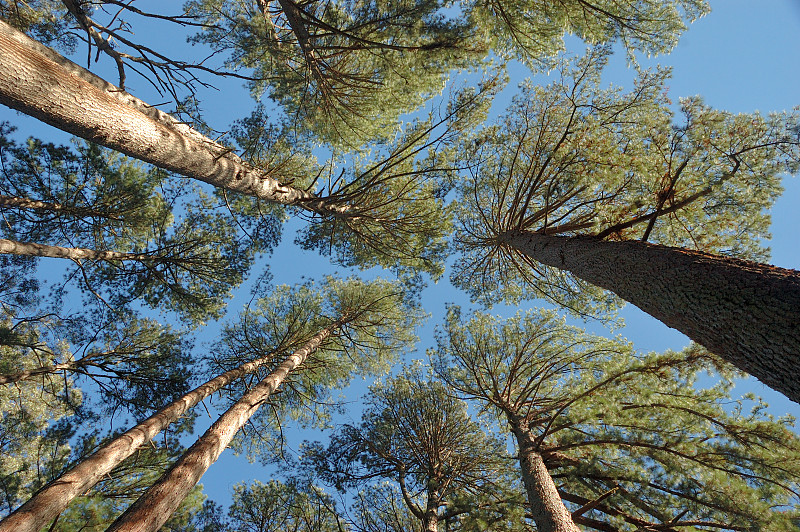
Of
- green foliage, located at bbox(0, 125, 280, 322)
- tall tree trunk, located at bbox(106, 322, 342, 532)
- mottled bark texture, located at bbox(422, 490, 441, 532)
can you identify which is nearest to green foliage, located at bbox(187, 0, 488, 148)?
green foliage, located at bbox(0, 125, 280, 322)

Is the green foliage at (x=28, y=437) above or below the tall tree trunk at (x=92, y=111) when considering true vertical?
below

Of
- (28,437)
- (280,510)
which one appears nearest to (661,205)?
(280,510)

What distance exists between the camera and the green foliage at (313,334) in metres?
8.47

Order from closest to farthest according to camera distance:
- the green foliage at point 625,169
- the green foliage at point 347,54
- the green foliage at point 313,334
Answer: the green foliage at point 625,169
the green foliage at point 347,54
the green foliage at point 313,334

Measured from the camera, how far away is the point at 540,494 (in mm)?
4281

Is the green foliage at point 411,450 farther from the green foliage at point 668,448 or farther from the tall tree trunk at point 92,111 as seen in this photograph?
the tall tree trunk at point 92,111

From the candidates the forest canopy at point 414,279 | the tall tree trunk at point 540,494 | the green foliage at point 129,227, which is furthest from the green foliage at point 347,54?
the tall tree trunk at point 540,494

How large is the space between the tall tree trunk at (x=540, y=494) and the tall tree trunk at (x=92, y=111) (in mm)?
5394

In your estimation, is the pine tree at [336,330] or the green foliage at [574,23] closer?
the green foliage at [574,23]

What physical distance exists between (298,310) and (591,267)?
23.0 ft

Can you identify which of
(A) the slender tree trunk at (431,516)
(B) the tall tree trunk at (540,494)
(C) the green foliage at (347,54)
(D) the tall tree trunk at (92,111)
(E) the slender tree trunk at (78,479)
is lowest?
(E) the slender tree trunk at (78,479)

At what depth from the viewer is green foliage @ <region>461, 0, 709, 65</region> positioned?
4.64m

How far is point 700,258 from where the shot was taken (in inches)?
114

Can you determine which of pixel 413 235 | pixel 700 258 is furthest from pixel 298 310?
pixel 700 258
